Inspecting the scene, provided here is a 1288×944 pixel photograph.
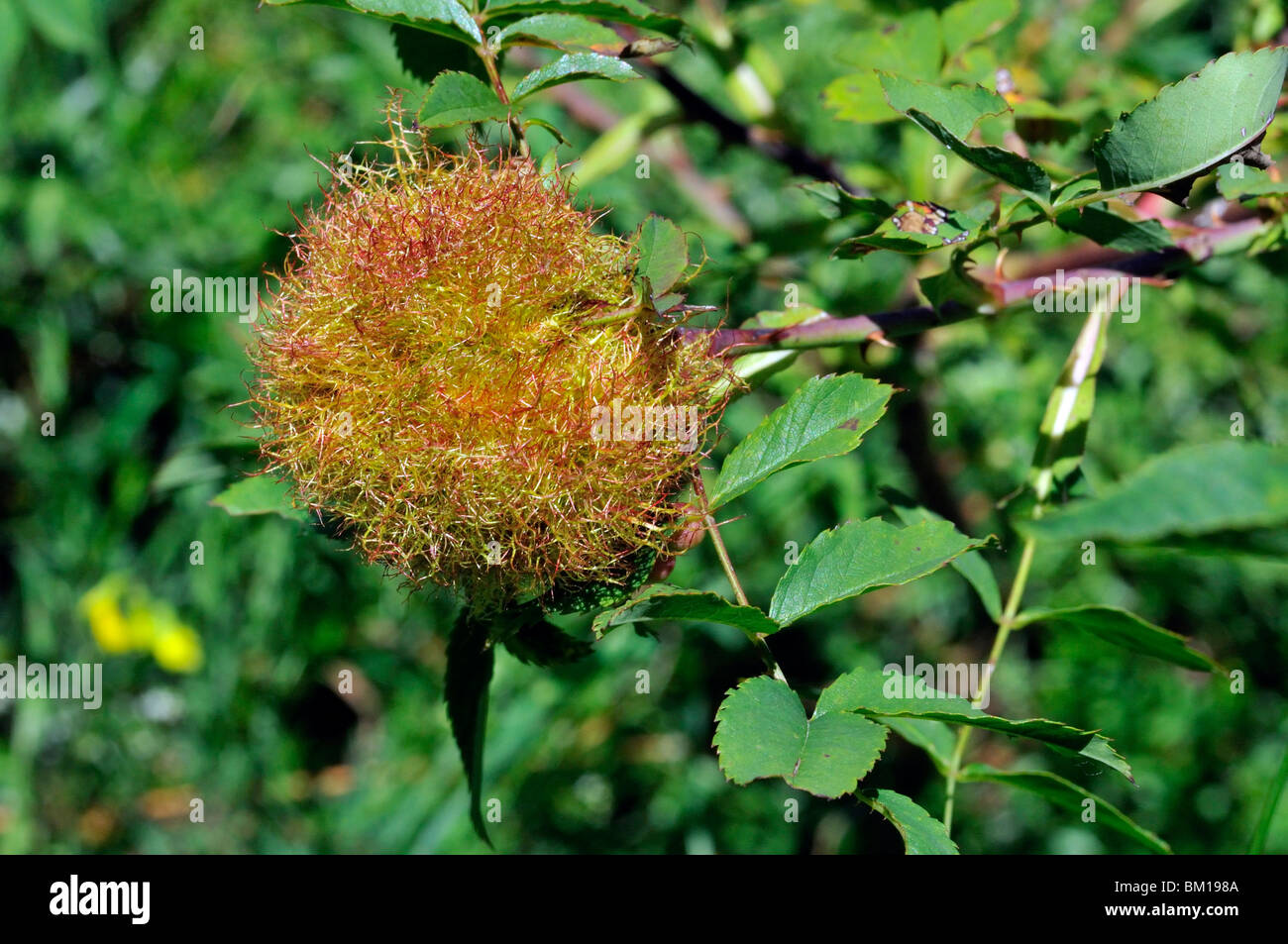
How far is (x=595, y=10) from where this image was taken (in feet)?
4.15

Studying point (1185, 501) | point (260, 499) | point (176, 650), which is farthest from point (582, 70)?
point (176, 650)

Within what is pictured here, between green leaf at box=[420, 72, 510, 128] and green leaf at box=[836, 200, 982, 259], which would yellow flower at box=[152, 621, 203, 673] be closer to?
green leaf at box=[420, 72, 510, 128]

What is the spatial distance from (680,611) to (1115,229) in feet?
2.32

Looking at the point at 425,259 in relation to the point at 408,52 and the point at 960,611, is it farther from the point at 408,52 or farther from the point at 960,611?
the point at 960,611

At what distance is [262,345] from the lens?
126 centimetres

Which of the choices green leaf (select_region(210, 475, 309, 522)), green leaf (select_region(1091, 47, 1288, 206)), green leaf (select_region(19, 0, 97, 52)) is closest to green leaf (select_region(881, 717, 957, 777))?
green leaf (select_region(1091, 47, 1288, 206))

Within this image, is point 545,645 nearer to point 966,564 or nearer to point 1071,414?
point 966,564

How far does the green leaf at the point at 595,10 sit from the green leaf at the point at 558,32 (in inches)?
0.5

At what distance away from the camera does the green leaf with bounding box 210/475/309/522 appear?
1385mm

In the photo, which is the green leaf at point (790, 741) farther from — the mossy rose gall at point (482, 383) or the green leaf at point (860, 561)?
the mossy rose gall at point (482, 383)

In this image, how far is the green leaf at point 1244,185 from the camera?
1.21 m

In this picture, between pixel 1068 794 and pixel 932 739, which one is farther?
pixel 932 739
